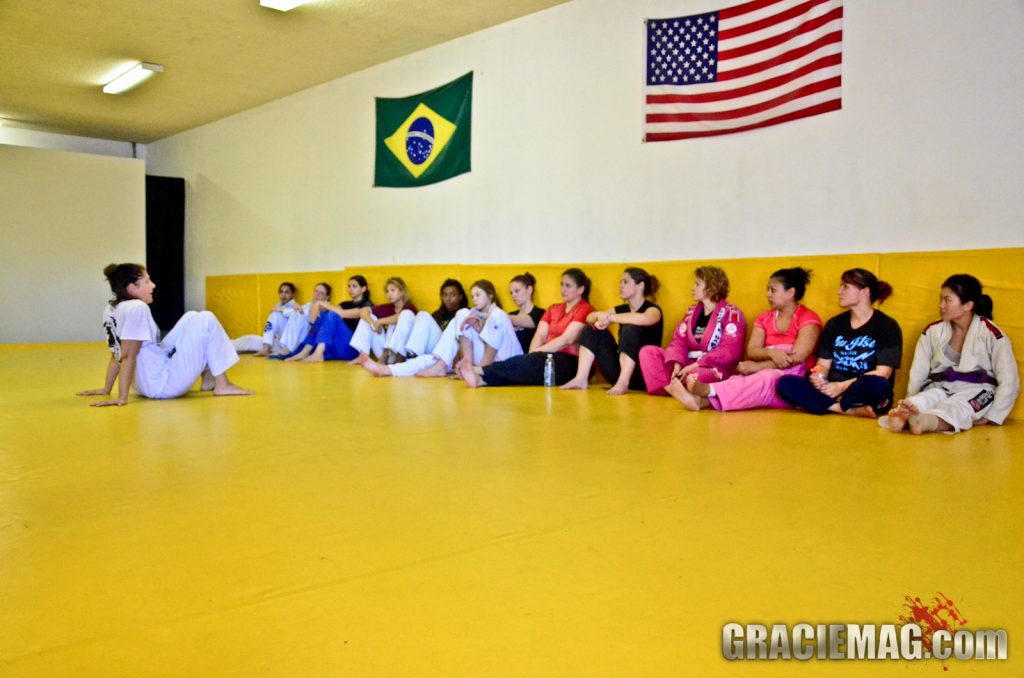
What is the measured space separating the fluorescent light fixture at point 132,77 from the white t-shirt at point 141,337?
5207 millimetres

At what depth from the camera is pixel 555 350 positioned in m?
6.15

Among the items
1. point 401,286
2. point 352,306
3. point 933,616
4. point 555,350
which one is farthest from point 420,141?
point 933,616

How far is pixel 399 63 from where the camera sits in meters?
8.67

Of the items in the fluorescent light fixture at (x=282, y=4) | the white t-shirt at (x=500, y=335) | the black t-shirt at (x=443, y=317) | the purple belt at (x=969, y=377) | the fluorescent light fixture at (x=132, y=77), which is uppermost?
the fluorescent light fixture at (x=132, y=77)

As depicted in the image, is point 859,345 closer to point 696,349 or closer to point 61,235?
point 696,349

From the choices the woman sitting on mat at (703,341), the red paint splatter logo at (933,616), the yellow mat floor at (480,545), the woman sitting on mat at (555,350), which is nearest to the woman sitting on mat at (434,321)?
the woman sitting on mat at (555,350)

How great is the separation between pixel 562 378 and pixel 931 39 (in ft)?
10.9

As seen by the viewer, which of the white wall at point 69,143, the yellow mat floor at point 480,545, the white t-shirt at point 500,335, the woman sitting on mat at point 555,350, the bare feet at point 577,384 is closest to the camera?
the yellow mat floor at point 480,545

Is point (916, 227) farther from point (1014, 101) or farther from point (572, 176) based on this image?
point (572, 176)

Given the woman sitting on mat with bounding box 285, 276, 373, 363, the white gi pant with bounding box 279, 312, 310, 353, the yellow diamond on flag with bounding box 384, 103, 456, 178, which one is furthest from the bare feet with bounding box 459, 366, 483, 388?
the white gi pant with bounding box 279, 312, 310, 353

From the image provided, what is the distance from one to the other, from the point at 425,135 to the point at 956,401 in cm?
598

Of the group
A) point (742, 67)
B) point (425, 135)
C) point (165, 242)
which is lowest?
point (165, 242)

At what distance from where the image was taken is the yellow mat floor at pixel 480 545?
1456 mm

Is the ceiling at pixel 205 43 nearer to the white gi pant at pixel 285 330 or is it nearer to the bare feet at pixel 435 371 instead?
the white gi pant at pixel 285 330
